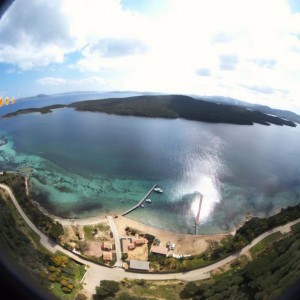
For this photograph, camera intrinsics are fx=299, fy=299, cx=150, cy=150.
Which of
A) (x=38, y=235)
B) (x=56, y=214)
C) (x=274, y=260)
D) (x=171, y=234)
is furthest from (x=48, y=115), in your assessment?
(x=274, y=260)

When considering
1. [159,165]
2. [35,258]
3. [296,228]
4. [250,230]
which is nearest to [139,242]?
[35,258]

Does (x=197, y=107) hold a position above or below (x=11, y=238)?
above

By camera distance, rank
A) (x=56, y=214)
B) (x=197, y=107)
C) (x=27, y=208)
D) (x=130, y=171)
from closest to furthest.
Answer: (x=27, y=208) → (x=56, y=214) → (x=197, y=107) → (x=130, y=171)

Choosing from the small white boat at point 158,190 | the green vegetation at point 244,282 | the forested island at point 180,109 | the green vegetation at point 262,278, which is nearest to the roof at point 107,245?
the green vegetation at point 244,282

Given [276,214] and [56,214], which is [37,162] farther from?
[276,214]

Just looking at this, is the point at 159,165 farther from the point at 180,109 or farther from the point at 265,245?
the point at 265,245
